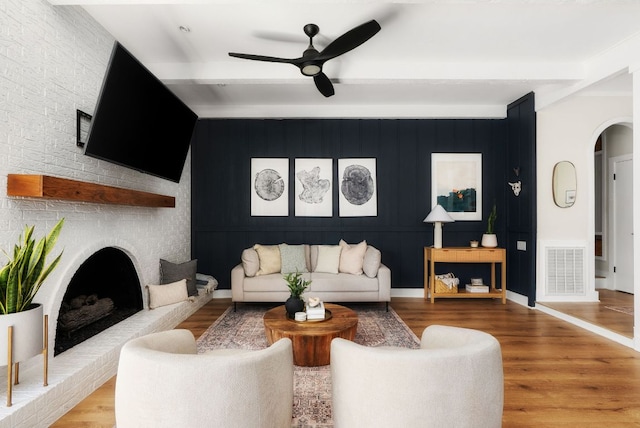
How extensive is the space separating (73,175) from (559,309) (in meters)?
5.21

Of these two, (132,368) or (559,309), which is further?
(559,309)

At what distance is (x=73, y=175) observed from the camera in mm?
2645

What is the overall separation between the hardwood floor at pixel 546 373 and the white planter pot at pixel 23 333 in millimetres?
539

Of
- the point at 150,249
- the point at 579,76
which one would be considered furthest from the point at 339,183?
the point at 579,76

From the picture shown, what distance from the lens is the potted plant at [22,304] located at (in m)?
1.70

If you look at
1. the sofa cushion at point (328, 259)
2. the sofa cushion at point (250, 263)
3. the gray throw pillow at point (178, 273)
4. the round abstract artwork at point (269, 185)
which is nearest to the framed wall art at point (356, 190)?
the sofa cushion at point (328, 259)

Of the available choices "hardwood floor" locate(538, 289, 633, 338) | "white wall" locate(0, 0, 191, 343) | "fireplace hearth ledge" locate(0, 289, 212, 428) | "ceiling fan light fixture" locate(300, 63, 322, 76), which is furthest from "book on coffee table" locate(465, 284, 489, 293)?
"white wall" locate(0, 0, 191, 343)

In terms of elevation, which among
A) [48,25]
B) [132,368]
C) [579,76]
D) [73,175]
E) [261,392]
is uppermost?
[579,76]

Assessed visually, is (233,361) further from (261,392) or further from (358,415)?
(358,415)

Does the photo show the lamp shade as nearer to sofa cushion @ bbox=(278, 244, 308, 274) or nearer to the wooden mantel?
sofa cushion @ bbox=(278, 244, 308, 274)

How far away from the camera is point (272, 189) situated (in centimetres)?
524

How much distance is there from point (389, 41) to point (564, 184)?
3158 mm

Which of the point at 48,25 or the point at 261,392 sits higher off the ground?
the point at 48,25

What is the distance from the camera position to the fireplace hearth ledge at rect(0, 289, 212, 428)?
179 cm
